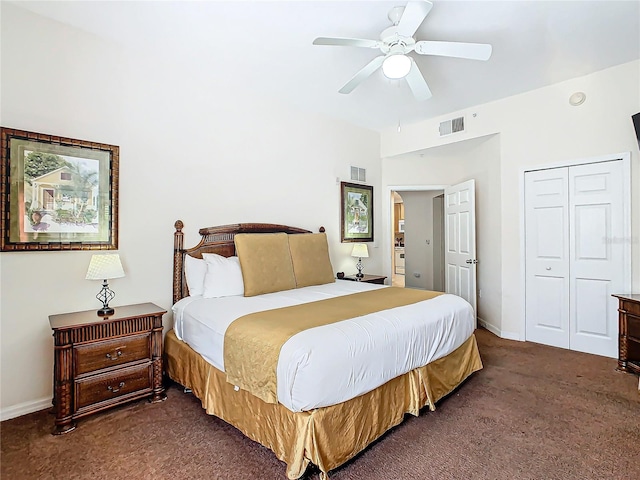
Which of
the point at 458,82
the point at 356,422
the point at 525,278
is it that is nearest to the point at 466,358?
the point at 356,422

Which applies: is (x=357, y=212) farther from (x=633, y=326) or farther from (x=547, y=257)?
(x=633, y=326)

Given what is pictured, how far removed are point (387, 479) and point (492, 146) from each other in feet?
13.2

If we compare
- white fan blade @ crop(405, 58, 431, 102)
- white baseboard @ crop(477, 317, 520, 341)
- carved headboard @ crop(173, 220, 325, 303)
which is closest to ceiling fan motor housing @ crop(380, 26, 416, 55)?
white fan blade @ crop(405, 58, 431, 102)

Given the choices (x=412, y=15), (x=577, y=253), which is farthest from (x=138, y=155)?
(x=577, y=253)

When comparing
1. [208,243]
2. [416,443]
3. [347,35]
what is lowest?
[416,443]

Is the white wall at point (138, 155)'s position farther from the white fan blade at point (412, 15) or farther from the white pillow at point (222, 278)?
the white fan blade at point (412, 15)

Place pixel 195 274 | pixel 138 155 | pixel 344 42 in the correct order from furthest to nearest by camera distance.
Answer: pixel 195 274 < pixel 138 155 < pixel 344 42

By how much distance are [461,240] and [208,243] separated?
11.2 ft

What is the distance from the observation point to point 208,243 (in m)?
3.39

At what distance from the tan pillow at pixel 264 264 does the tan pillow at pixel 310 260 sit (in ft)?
0.34

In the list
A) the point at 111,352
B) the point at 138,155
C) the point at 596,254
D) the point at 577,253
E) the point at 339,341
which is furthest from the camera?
the point at 577,253

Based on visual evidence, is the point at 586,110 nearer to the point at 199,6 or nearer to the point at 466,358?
the point at 466,358

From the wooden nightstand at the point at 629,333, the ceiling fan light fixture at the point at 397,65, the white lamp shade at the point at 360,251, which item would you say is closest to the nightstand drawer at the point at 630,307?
the wooden nightstand at the point at 629,333

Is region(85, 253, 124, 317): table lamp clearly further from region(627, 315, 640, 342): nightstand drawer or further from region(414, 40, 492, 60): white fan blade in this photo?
region(627, 315, 640, 342): nightstand drawer
